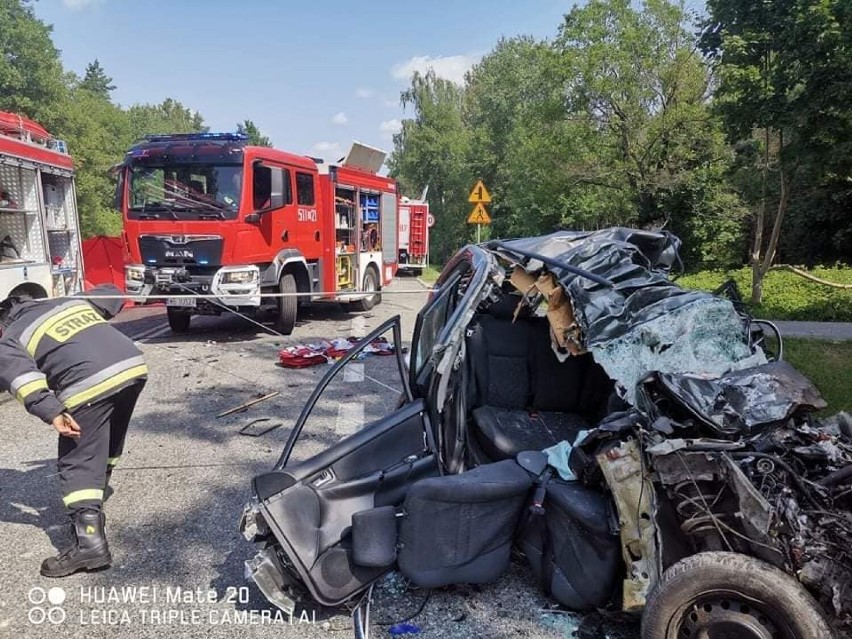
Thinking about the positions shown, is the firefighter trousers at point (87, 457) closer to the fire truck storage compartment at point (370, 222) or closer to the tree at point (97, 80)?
the fire truck storage compartment at point (370, 222)

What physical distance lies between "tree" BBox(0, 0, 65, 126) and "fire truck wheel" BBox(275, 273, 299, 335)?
2453 centimetres

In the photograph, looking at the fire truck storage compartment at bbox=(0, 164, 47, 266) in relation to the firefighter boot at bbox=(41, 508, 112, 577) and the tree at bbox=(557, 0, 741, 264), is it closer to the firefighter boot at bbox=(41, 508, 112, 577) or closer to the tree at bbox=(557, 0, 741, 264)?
the firefighter boot at bbox=(41, 508, 112, 577)

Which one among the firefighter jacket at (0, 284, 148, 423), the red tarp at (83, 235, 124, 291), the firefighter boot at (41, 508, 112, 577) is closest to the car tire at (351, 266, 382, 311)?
the red tarp at (83, 235, 124, 291)

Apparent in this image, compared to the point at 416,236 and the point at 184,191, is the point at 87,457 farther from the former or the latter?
the point at 416,236

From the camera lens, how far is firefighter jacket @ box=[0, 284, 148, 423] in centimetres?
303

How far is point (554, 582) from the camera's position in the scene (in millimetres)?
2742

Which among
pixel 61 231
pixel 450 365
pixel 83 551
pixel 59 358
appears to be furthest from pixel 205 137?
pixel 450 365

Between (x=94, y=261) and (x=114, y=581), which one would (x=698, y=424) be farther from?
(x=94, y=261)

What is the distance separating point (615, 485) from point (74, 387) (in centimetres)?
276

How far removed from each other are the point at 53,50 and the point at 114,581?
3405 cm

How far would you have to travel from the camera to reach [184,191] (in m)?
8.41

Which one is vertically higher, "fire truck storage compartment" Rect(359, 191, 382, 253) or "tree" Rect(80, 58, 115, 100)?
"tree" Rect(80, 58, 115, 100)

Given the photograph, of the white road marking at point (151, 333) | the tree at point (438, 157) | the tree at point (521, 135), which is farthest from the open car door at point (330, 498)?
the tree at point (438, 157)

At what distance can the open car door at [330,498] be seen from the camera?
2.66m
